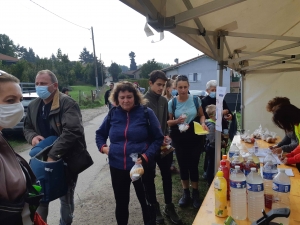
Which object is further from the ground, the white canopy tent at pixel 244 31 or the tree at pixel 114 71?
the tree at pixel 114 71

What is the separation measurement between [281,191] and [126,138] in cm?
139

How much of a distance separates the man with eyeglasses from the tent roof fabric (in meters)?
1.30

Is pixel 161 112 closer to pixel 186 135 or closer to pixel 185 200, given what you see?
pixel 186 135

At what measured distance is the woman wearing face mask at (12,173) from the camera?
1.10 m

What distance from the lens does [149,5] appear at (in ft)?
4.66

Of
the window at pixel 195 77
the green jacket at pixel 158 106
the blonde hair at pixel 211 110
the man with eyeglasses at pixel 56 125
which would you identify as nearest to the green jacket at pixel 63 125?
the man with eyeglasses at pixel 56 125

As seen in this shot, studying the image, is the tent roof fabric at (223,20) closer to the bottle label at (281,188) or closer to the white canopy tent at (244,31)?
the white canopy tent at (244,31)

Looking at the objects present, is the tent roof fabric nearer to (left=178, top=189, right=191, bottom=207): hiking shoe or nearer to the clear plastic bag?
the clear plastic bag

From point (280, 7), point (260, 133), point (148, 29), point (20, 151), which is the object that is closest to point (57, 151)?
point (148, 29)

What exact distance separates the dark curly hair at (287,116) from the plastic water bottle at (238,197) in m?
1.49

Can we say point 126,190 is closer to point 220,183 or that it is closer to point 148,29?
point 220,183

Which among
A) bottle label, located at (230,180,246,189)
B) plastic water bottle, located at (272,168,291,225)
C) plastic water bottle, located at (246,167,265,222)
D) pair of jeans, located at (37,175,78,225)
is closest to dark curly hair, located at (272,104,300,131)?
plastic water bottle, located at (272,168,291,225)

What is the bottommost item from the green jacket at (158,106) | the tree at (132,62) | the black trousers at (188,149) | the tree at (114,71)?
the black trousers at (188,149)

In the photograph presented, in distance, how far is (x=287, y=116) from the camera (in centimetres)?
265
